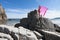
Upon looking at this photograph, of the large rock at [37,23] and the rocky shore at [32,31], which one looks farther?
the large rock at [37,23]

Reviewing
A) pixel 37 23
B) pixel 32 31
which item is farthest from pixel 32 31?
pixel 37 23

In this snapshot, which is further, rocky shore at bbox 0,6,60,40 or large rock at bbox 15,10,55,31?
large rock at bbox 15,10,55,31

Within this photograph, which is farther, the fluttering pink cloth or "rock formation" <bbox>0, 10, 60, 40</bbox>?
the fluttering pink cloth

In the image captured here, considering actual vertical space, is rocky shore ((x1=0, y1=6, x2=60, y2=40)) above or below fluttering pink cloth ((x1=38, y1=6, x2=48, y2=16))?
below

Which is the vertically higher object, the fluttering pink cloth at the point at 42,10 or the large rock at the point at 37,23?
the fluttering pink cloth at the point at 42,10

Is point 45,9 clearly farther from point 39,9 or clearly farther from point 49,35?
point 49,35

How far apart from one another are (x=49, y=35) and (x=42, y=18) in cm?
222

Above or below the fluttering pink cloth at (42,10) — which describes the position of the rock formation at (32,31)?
below

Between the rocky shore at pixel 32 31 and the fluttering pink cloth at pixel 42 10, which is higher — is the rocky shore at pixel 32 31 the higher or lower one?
the lower one

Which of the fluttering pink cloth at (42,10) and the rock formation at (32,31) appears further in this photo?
the fluttering pink cloth at (42,10)

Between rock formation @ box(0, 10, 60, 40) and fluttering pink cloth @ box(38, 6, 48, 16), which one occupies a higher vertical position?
fluttering pink cloth @ box(38, 6, 48, 16)

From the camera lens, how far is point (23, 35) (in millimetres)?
5613

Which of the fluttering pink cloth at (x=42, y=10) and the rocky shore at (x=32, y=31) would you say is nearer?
the rocky shore at (x=32, y=31)

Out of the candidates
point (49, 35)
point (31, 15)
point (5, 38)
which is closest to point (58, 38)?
point (49, 35)
